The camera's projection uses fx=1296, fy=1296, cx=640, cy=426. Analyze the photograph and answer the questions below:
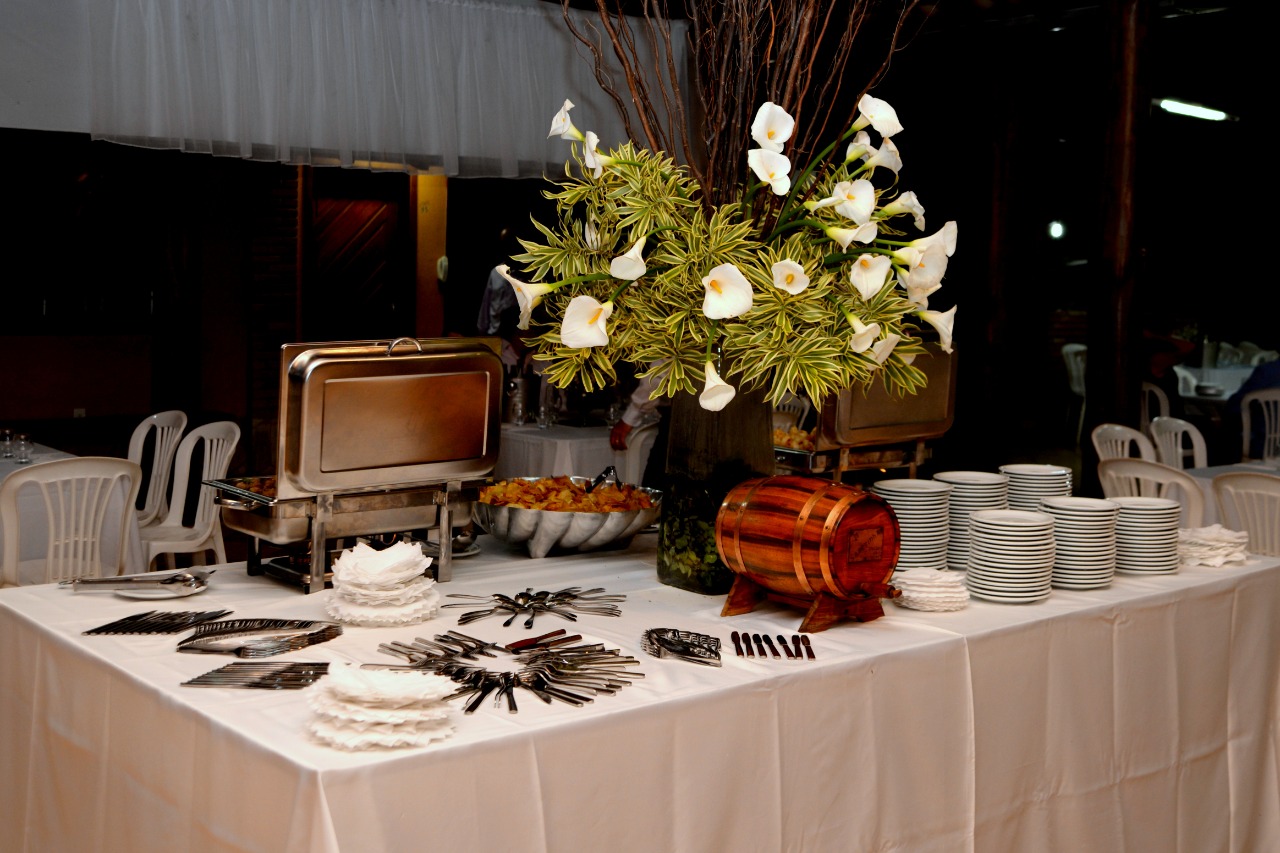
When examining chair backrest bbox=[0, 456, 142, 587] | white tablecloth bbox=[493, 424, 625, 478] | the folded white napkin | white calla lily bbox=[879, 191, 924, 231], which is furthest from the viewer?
white tablecloth bbox=[493, 424, 625, 478]

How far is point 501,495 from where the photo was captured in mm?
2594

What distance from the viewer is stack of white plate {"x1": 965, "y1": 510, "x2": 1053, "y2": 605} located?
7.41 ft

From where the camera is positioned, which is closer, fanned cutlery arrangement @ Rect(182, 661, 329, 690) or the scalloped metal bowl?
fanned cutlery arrangement @ Rect(182, 661, 329, 690)

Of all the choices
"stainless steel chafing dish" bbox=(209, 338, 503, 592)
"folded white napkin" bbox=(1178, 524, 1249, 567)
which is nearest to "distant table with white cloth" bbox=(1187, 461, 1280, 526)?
"folded white napkin" bbox=(1178, 524, 1249, 567)

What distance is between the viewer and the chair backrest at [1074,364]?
8.84m

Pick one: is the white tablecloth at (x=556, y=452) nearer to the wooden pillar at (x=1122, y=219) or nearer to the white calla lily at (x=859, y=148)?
the wooden pillar at (x=1122, y=219)

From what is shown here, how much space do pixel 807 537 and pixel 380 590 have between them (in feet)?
2.21

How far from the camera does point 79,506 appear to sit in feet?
13.3

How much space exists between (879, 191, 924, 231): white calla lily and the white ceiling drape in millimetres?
3218

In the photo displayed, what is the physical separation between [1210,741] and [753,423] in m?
1.10

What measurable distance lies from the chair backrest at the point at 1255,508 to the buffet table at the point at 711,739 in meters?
1.38

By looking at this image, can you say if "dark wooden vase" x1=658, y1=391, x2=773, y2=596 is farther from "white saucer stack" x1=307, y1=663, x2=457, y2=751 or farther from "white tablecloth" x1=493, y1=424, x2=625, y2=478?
"white tablecloth" x1=493, y1=424, x2=625, y2=478

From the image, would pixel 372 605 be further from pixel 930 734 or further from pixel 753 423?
pixel 930 734

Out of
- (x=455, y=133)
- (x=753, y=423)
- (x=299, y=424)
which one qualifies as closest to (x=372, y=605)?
(x=299, y=424)
